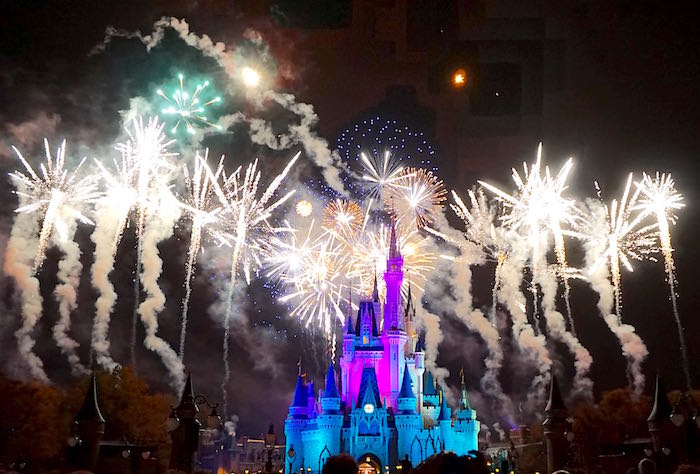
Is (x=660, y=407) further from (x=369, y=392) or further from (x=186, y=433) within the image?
(x=369, y=392)

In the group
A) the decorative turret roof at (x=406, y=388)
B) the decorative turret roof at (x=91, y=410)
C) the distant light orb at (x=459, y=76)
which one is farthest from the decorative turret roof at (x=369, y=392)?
the decorative turret roof at (x=91, y=410)

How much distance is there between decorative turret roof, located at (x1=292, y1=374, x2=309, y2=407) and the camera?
6769 cm

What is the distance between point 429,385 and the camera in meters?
71.2

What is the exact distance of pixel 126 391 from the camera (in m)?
53.0

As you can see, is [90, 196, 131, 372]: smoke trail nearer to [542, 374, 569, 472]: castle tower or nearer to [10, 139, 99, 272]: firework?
[10, 139, 99, 272]: firework

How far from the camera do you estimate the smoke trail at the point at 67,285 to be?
49.9 metres

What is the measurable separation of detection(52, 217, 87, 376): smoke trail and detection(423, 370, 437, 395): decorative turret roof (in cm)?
3821

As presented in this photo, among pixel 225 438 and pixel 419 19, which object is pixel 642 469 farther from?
pixel 225 438

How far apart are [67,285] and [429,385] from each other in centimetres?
4051

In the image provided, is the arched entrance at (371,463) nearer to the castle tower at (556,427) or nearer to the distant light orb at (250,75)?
the distant light orb at (250,75)

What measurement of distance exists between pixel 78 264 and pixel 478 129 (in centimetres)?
3368

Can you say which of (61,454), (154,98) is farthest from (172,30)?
(61,454)

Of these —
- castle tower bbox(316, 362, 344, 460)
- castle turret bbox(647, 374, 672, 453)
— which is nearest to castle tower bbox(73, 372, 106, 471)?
castle turret bbox(647, 374, 672, 453)

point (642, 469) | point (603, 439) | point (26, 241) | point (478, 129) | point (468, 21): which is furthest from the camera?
point (603, 439)
